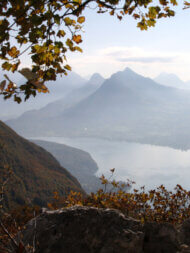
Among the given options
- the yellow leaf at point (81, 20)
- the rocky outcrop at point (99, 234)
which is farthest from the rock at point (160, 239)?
the yellow leaf at point (81, 20)

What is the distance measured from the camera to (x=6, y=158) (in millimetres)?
70188

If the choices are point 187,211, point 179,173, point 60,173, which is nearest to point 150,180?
point 179,173

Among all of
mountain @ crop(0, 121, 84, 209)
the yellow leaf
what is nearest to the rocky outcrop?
the yellow leaf

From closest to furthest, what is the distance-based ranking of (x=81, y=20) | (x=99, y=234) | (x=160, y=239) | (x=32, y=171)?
(x=81, y=20) → (x=99, y=234) → (x=160, y=239) → (x=32, y=171)

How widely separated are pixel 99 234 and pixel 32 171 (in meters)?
72.6

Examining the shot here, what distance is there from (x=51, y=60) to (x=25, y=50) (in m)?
0.41

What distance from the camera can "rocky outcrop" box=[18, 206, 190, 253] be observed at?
5348 millimetres

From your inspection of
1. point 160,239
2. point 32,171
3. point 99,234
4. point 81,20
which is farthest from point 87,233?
point 32,171

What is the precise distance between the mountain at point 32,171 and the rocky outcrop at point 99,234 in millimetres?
50091

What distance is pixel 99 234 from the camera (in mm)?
5445

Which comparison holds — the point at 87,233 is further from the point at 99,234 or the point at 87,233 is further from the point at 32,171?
the point at 32,171

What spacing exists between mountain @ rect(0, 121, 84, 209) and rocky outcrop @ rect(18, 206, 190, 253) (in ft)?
164

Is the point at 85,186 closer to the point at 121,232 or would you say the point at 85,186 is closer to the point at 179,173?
the point at 179,173

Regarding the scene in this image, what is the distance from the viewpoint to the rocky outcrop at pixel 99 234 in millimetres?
5348
